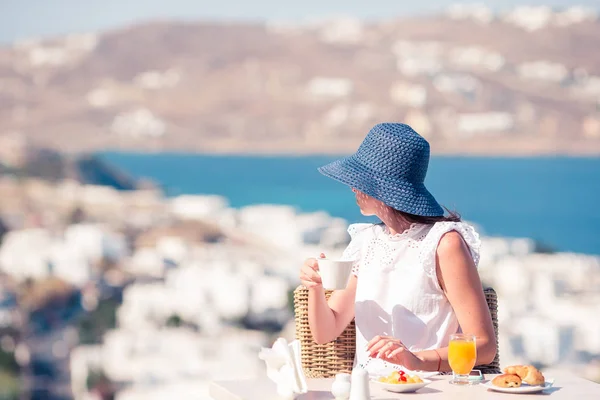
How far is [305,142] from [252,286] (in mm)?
5402

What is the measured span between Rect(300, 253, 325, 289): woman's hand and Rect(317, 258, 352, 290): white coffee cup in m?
0.06

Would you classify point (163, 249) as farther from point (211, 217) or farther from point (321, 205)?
point (321, 205)

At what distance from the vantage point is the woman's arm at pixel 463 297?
168 centimetres

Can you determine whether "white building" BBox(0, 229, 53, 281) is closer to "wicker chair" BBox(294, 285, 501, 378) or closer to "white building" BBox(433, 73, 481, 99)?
"white building" BBox(433, 73, 481, 99)

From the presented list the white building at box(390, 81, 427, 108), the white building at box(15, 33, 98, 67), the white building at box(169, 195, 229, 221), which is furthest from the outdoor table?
the white building at box(15, 33, 98, 67)

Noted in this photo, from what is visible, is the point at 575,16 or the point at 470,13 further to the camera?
the point at 470,13

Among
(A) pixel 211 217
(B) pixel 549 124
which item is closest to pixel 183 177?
(A) pixel 211 217

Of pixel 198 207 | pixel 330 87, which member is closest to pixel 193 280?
pixel 198 207

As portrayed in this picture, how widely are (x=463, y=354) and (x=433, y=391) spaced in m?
0.07

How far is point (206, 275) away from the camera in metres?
13.9

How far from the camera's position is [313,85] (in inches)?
704

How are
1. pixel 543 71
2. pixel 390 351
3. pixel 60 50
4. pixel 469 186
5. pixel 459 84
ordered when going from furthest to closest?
pixel 60 50, pixel 459 84, pixel 469 186, pixel 543 71, pixel 390 351

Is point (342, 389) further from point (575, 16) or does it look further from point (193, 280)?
point (575, 16)

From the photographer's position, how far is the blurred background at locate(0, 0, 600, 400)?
48.5ft
